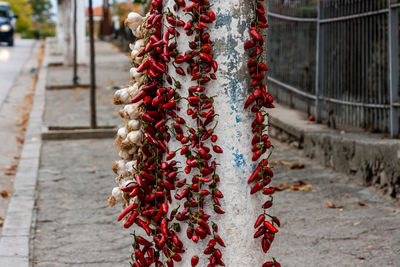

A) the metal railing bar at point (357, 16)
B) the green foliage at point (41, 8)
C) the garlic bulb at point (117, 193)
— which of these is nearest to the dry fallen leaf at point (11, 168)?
the metal railing bar at point (357, 16)

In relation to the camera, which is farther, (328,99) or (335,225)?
(328,99)

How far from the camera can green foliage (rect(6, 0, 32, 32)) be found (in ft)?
275

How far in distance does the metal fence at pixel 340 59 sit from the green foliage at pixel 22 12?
75773 mm

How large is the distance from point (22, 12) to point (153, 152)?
9305 cm

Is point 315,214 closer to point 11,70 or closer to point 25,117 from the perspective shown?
point 25,117

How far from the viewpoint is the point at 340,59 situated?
8758 millimetres

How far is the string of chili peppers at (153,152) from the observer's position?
120 inches

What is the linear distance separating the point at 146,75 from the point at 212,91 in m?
0.31

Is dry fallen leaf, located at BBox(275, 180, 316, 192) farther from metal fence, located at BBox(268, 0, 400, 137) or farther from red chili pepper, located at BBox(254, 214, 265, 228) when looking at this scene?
red chili pepper, located at BBox(254, 214, 265, 228)

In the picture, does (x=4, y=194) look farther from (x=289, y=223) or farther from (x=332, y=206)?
(x=332, y=206)

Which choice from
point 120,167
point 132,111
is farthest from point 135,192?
point 132,111

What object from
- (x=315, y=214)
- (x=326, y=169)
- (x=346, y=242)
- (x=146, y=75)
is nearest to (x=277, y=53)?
(x=326, y=169)

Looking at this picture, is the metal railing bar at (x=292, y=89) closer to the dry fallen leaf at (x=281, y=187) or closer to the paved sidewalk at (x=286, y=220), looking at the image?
the paved sidewalk at (x=286, y=220)

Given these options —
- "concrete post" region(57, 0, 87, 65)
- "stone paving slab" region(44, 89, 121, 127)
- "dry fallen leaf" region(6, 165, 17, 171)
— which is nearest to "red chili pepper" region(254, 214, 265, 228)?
"dry fallen leaf" region(6, 165, 17, 171)
